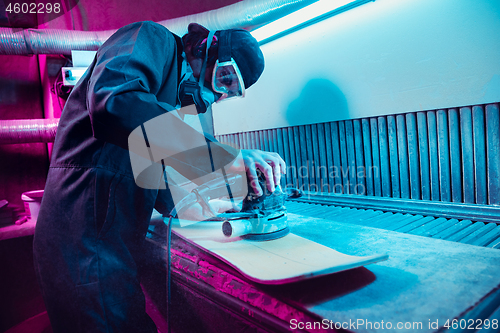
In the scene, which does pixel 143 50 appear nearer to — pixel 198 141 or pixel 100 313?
pixel 198 141

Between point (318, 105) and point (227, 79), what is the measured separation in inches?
35.5

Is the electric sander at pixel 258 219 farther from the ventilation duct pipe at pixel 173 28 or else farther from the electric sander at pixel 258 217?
the ventilation duct pipe at pixel 173 28

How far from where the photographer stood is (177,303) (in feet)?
4.03

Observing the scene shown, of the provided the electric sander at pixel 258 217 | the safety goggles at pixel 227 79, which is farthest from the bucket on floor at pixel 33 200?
the electric sander at pixel 258 217

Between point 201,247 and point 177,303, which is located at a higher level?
point 201,247

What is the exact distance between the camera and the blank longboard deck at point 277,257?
0.74 meters

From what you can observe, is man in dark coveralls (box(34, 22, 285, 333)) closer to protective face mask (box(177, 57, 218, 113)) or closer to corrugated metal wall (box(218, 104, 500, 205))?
protective face mask (box(177, 57, 218, 113))

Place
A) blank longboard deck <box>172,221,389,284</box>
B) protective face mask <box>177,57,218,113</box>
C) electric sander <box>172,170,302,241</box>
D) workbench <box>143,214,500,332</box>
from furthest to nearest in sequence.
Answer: protective face mask <box>177,57,218,113</box>, electric sander <box>172,170,302,241</box>, blank longboard deck <box>172,221,389,284</box>, workbench <box>143,214,500,332</box>

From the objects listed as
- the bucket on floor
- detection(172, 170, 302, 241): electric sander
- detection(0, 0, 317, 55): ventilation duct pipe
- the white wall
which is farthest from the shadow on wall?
the bucket on floor

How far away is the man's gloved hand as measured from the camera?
0.99 meters

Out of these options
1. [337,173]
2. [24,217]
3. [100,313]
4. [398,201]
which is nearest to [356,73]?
[337,173]

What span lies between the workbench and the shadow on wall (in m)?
1.05

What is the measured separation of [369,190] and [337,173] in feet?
0.81

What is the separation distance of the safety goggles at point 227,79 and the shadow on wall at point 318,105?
0.76m
